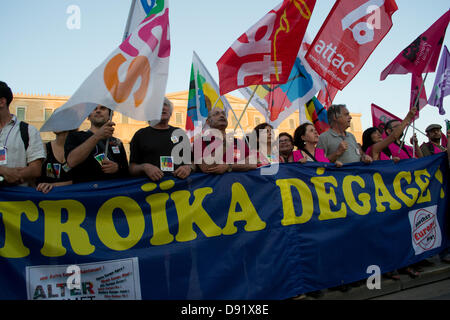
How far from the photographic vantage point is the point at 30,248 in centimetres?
273

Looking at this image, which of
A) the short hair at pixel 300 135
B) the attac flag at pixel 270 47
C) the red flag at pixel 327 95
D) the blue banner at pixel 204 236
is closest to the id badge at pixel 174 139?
the blue banner at pixel 204 236

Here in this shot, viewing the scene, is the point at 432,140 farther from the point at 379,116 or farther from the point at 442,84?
the point at 379,116

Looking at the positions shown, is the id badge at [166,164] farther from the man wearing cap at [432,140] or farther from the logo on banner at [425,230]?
the man wearing cap at [432,140]

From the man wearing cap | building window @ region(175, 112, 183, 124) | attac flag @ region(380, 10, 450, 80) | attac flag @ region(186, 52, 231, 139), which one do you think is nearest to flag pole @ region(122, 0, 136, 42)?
attac flag @ region(186, 52, 231, 139)

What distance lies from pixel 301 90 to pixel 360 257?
2.72 metres

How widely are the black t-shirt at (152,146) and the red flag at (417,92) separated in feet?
12.6

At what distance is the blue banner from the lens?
276 centimetres

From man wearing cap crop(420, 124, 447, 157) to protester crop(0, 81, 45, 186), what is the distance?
6107 millimetres

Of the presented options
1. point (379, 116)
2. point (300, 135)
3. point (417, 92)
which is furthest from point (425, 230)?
point (379, 116)

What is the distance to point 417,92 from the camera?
5.18 meters

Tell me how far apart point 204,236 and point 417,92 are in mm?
4167

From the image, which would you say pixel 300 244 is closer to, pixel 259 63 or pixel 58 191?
pixel 259 63

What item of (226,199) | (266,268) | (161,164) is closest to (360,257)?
(266,268)
